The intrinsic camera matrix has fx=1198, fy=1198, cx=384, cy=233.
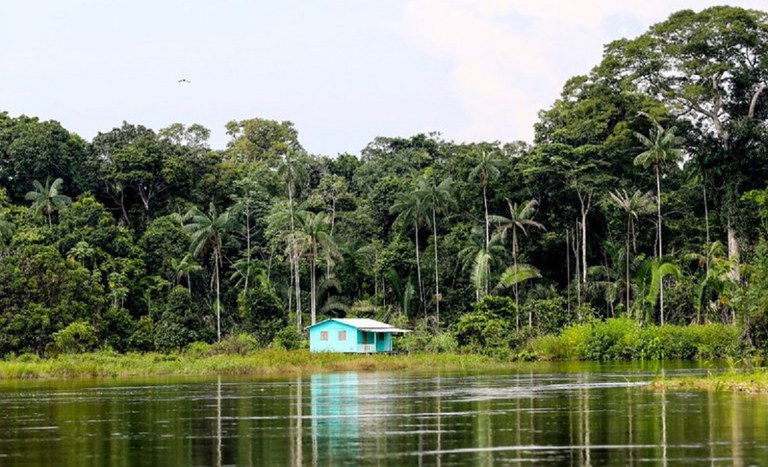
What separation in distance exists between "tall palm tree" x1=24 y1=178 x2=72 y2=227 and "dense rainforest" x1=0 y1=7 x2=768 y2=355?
27 centimetres

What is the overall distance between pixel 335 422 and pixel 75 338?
42.6 meters

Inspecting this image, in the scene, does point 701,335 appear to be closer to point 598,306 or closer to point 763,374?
point 598,306

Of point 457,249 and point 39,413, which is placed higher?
point 457,249

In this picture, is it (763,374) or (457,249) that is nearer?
(763,374)

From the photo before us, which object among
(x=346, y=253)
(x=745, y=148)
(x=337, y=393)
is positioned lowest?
(x=337, y=393)

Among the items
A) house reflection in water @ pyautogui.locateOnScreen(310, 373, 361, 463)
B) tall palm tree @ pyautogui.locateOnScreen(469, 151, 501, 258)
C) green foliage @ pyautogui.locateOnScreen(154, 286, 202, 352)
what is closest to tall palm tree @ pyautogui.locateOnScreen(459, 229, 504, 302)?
tall palm tree @ pyautogui.locateOnScreen(469, 151, 501, 258)

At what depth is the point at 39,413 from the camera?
32344mm

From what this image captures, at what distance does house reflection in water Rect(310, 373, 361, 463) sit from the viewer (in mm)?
20453

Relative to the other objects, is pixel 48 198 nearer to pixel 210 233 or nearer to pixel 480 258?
pixel 210 233

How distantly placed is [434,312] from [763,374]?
49889mm

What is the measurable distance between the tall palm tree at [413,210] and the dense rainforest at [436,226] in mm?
149

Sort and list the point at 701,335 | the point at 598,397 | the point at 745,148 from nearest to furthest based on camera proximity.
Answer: the point at 598,397 → the point at 701,335 → the point at 745,148

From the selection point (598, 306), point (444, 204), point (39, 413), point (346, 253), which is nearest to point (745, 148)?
point (598, 306)

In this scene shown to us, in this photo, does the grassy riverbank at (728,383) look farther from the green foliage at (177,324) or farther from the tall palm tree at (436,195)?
the tall palm tree at (436,195)
